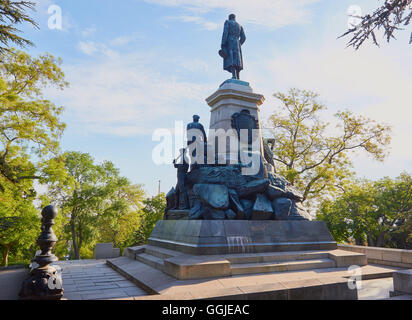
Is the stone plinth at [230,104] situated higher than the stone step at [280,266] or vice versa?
the stone plinth at [230,104]

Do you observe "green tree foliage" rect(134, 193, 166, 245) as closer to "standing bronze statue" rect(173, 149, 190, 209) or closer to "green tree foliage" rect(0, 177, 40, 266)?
"green tree foliage" rect(0, 177, 40, 266)

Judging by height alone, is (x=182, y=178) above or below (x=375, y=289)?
above

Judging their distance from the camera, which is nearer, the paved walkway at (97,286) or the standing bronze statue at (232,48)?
the paved walkway at (97,286)

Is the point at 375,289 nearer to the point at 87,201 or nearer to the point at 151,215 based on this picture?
the point at 151,215

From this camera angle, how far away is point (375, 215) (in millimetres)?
21000

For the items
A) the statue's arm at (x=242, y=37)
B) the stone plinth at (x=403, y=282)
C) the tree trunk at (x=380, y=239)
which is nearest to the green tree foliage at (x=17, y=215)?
the statue's arm at (x=242, y=37)

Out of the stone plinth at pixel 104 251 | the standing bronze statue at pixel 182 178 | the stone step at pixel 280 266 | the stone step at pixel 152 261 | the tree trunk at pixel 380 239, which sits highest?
the standing bronze statue at pixel 182 178

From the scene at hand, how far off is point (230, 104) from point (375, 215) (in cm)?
1592

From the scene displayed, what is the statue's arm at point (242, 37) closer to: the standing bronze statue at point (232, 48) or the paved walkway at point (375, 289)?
the standing bronze statue at point (232, 48)

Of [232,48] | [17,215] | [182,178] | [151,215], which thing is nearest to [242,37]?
[232,48]

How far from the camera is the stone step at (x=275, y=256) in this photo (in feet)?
22.8

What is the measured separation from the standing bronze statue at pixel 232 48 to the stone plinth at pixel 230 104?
1.02m
